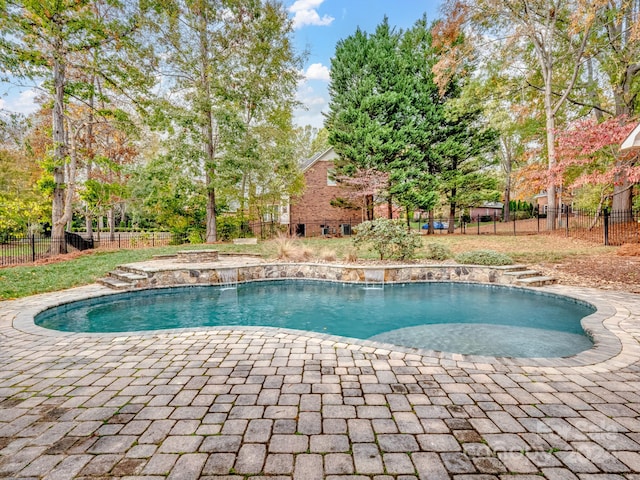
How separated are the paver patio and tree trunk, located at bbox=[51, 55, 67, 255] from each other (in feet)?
35.8

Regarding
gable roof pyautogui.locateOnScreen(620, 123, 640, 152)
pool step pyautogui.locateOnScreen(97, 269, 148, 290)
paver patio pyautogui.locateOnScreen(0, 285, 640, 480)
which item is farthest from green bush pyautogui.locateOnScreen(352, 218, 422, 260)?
pool step pyautogui.locateOnScreen(97, 269, 148, 290)

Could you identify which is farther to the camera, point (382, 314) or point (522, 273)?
point (522, 273)

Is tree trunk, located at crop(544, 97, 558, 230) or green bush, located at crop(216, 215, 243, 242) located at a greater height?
tree trunk, located at crop(544, 97, 558, 230)

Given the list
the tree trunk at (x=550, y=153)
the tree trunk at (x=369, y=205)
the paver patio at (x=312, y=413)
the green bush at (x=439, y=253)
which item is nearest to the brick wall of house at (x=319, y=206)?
the tree trunk at (x=369, y=205)

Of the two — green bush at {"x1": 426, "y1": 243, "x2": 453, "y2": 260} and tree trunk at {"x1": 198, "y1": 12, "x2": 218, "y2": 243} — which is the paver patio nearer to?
green bush at {"x1": 426, "y1": 243, "x2": 453, "y2": 260}

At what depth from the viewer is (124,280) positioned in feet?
26.2

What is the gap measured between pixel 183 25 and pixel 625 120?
19.6m

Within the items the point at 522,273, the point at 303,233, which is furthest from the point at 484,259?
the point at 303,233

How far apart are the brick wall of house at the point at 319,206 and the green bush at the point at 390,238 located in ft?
39.7

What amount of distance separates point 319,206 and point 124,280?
603 inches

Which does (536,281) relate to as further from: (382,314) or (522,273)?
(382,314)

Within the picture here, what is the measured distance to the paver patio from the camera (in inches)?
69.4

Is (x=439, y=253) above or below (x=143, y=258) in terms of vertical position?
above

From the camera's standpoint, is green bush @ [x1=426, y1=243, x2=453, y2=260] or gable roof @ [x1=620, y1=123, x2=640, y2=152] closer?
gable roof @ [x1=620, y1=123, x2=640, y2=152]
